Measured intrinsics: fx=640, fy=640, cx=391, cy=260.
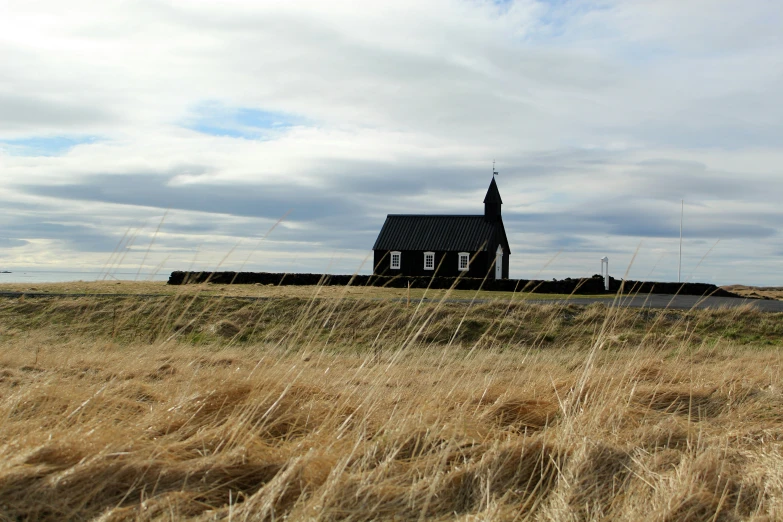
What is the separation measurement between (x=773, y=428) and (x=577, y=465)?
1839 mm

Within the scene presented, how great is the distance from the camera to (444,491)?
10.6 feet

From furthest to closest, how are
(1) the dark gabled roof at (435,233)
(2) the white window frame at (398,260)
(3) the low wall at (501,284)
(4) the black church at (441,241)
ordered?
1. (2) the white window frame at (398,260)
2. (1) the dark gabled roof at (435,233)
3. (4) the black church at (441,241)
4. (3) the low wall at (501,284)

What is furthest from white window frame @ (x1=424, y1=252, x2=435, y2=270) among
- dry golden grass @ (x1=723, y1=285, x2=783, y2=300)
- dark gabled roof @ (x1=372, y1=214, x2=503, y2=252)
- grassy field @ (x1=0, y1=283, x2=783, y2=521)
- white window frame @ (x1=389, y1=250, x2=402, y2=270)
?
grassy field @ (x1=0, y1=283, x2=783, y2=521)

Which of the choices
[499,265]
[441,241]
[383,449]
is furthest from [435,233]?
[383,449]

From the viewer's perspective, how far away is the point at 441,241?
3619cm

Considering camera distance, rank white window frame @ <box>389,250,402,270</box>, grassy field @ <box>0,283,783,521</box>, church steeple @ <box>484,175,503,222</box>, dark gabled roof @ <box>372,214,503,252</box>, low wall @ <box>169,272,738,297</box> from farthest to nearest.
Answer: church steeple @ <box>484,175,503,222</box>, white window frame @ <box>389,250,402,270</box>, dark gabled roof @ <box>372,214,503,252</box>, low wall @ <box>169,272,738,297</box>, grassy field @ <box>0,283,783,521</box>

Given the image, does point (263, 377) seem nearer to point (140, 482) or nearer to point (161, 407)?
point (161, 407)

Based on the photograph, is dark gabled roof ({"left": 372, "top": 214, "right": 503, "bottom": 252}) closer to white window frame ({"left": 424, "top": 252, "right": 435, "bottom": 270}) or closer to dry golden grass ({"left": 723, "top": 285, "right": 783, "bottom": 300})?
white window frame ({"left": 424, "top": 252, "right": 435, "bottom": 270})

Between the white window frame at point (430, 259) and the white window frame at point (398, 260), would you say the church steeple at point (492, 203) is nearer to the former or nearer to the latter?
the white window frame at point (430, 259)

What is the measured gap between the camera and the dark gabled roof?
35.9 metres

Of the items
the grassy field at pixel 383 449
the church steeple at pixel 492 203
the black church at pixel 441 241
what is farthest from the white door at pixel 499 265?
the grassy field at pixel 383 449

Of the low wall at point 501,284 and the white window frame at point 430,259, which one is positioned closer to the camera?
the low wall at point 501,284

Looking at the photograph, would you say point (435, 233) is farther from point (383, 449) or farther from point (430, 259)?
point (383, 449)

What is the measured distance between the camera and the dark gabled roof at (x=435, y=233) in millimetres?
35938
